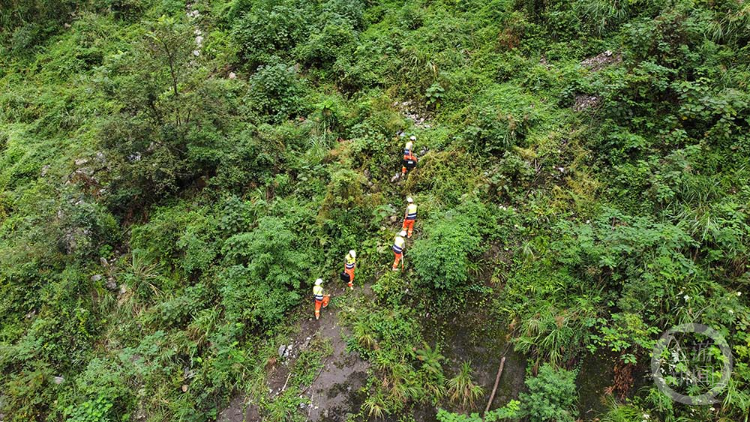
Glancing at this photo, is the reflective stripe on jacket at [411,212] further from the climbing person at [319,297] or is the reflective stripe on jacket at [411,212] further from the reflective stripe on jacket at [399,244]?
the climbing person at [319,297]

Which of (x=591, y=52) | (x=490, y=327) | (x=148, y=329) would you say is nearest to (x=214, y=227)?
(x=148, y=329)

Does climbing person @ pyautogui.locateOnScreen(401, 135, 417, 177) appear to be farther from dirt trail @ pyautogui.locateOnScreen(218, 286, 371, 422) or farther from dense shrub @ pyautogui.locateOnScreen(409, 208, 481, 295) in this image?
dirt trail @ pyautogui.locateOnScreen(218, 286, 371, 422)

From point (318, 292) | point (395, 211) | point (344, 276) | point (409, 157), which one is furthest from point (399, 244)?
point (409, 157)

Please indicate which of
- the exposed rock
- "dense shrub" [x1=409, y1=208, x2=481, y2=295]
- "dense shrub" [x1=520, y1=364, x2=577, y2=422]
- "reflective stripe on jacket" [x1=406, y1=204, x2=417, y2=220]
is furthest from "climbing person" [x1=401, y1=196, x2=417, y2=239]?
the exposed rock

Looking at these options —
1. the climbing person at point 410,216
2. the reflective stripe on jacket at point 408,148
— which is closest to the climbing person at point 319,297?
the climbing person at point 410,216

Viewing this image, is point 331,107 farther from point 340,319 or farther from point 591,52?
point 591,52

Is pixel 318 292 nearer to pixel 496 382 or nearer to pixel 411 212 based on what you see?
pixel 411 212

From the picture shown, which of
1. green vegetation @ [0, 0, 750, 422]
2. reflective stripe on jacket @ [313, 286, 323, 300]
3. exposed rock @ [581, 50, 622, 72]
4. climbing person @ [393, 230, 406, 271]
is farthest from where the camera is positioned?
exposed rock @ [581, 50, 622, 72]
